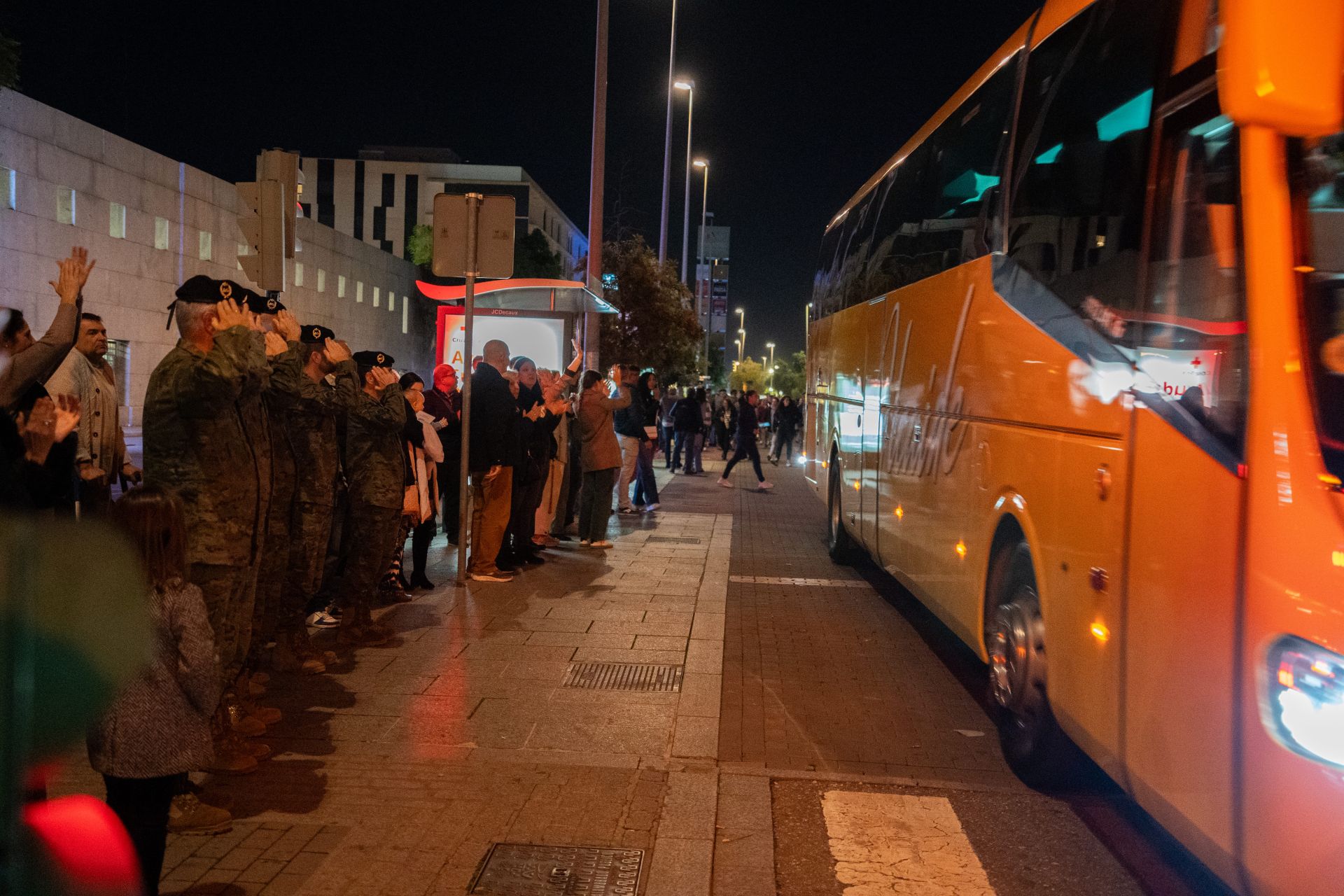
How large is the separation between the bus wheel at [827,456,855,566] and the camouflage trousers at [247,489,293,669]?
6.79 metres

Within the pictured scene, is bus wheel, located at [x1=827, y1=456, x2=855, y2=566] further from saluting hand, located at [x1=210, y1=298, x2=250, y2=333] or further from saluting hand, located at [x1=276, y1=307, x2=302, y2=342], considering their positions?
saluting hand, located at [x1=210, y1=298, x2=250, y2=333]

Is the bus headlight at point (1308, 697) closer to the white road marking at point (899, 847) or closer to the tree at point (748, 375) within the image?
the white road marking at point (899, 847)

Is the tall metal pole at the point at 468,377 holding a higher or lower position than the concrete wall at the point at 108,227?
lower

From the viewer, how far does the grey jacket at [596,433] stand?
40.4 feet

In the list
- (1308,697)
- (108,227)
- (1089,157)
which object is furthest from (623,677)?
(108,227)

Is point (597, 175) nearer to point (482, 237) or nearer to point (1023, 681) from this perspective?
point (482, 237)

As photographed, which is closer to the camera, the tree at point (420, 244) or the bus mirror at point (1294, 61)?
the bus mirror at point (1294, 61)

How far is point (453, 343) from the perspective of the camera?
16125 millimetres

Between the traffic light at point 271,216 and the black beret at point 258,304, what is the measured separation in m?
1.86

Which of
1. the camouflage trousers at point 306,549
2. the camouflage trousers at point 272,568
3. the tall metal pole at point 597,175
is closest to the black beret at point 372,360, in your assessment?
the camouflage trousers at point 306,549

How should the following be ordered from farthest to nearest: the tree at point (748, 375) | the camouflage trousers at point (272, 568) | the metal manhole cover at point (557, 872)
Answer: the tree at point (748, 375) < the camouflage trousers at point (272, 568) < the metal manhole cover at point (557, 872)

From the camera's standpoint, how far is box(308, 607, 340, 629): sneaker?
7930mm

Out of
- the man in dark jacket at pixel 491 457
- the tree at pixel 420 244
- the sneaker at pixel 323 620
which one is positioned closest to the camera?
the sneaker at pixel 323 620

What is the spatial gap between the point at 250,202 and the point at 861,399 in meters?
5.58
